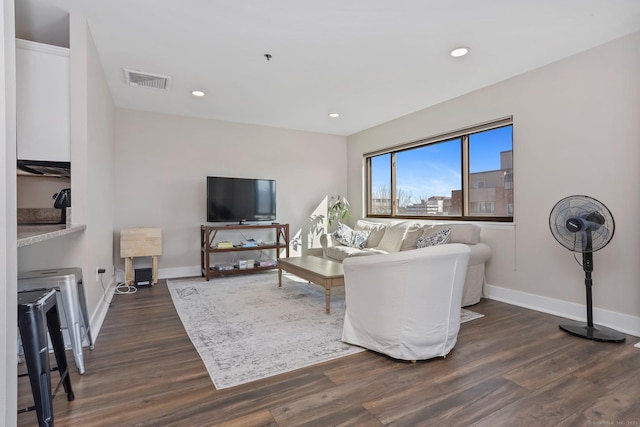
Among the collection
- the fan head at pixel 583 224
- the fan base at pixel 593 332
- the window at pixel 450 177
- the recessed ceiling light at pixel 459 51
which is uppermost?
the recessed ceiling light at pixel 459 51

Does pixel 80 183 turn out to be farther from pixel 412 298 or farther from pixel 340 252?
pixel 340 252

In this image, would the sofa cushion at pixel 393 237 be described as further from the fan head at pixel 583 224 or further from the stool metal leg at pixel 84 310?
the stool metal leg at pixel 84 310

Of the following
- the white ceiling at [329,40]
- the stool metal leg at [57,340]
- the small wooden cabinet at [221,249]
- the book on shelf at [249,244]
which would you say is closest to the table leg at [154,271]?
the small wooden cabinet at [221,249]

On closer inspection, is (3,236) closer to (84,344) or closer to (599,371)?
(84,344)

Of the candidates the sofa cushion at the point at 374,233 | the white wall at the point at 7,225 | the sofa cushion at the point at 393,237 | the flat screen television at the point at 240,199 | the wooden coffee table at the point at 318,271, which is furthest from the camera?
the sofa cushion at the point at 374,233

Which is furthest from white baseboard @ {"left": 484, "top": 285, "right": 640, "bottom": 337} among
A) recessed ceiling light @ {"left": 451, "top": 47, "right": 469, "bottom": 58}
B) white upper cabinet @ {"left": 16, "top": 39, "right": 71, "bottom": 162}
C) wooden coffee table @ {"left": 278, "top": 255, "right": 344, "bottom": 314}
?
white upper cabinet @ {"left": 16, "top": 39, "right": 71, "bottom": 162}

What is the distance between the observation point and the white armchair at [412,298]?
83.2 inches

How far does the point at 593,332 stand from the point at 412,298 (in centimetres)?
176

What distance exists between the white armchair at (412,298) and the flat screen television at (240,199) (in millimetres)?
3173

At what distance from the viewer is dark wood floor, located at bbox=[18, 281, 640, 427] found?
1.63 metres

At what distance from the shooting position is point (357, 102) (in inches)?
174

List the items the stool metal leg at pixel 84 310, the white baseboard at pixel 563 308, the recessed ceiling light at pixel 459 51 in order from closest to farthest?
1. the stool metal leg at pixel 84 310
2. the white baseboard at pixel 563 308
3. the recessed ceiling light at pixel 459 51

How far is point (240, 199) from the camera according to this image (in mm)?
5160

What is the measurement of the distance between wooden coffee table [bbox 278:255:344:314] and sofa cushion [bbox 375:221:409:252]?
1134mm
